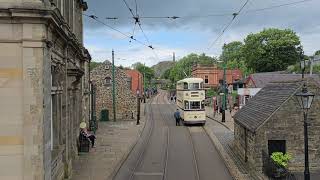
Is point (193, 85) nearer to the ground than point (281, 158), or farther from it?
farther from it

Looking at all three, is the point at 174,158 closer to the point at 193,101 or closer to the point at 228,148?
the point at 228,148

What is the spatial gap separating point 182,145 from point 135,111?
22.3m

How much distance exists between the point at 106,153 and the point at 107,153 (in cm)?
6

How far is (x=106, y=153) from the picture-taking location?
2981cm

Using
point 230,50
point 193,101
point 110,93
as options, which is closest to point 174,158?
point 193,101

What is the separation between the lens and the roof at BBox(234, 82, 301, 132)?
76.4 ft

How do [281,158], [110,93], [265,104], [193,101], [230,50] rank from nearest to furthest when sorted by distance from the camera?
1. [281,158]
2. [265,104]
3. [193,101]
4. [110,93]
5. [230,50]

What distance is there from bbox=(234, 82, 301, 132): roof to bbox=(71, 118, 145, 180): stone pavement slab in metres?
6.87

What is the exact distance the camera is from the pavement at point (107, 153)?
2309cm

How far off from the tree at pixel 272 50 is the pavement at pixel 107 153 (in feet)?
171

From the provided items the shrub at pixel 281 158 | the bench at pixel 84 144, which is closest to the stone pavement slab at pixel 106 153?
the bench at pixel 84 144

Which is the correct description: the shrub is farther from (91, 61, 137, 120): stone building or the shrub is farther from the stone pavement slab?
(91, 61, 137, 120): stone building

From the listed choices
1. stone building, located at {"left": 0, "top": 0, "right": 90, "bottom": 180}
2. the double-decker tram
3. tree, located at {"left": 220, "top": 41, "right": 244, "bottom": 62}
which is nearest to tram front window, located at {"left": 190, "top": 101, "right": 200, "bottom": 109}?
the double-decker tram

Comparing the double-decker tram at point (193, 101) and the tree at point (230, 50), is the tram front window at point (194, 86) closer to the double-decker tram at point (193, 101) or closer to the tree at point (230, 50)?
the double-decker tram at point (193, 101)
